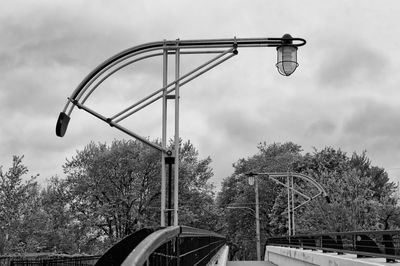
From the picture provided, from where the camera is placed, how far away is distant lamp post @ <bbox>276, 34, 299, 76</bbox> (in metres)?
11.3

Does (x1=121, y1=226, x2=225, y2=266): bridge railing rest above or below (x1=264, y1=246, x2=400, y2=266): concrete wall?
above

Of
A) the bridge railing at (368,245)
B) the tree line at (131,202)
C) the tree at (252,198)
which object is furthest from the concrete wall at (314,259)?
the tree at (252,198)

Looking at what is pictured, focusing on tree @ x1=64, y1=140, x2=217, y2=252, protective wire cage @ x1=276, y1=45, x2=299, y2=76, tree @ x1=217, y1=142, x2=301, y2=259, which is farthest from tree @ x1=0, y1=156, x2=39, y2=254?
tree @ x1=217, y1=142, x2=301, y2=259

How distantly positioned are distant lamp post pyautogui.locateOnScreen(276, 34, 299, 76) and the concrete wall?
483 cm

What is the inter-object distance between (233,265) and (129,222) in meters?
28.6

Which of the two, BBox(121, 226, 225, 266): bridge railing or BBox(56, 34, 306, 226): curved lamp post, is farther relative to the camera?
BBox(56, 34, 306, 226): curved lamp post

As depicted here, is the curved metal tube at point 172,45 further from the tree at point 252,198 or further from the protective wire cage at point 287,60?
the tree at point 252,198

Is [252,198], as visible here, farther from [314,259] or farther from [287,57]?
[287,57]

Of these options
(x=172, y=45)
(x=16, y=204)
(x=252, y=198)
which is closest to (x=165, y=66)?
(x=172, y=45)

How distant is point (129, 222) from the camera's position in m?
54.8

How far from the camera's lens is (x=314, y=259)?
61.2 ft

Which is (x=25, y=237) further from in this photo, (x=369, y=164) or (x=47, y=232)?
(x=369, y=164)

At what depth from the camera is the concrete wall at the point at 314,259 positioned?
1389cm

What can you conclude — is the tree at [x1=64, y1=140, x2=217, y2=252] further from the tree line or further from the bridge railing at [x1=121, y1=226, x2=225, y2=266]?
the bridge railing at [x1=121, y1=226, x2=225, y2=266]
